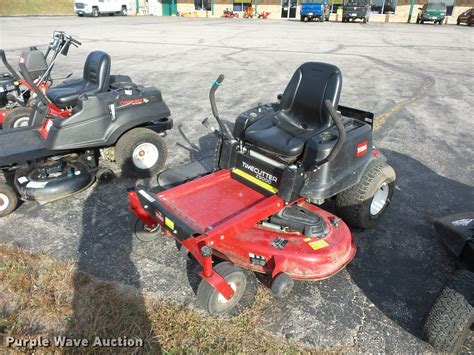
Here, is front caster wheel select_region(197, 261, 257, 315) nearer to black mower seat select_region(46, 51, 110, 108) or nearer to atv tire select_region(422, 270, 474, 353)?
atv tire select_region(422, 270, 474, 353)

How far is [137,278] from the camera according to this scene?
2.82 m

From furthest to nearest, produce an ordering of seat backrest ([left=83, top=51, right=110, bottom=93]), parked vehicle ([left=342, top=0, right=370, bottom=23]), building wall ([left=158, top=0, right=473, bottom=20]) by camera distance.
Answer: building wall ([left=158, top=0, right=473, bottom=20])
parked vehicle ([left=342, top=0, right=370, bottom=23])
seat backrest ([left=83, top=51, right=110, bottom=93])

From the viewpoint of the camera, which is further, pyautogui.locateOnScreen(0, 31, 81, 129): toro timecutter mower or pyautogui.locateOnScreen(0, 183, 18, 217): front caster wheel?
pyautogui.locateOnScreen(0, 31, 81, 129): toro timecutter mower

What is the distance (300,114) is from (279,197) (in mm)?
917

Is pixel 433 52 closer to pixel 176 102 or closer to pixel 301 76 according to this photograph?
pixel 176 102

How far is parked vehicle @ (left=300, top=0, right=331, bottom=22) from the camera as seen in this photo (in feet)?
83.5

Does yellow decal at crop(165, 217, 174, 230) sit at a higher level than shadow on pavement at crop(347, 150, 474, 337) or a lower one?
higher

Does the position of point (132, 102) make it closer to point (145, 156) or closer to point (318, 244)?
point (145, 156)

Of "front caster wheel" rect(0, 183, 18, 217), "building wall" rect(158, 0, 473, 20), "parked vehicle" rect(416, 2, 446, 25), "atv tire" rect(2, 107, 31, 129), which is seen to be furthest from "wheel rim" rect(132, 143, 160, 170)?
"parked vehicle" rect(416, 2, 446, 25)

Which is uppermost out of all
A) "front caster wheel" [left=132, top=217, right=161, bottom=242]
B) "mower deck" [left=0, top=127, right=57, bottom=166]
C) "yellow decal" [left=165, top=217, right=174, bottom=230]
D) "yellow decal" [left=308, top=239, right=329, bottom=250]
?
"yellow decal" [left=165, top=217, right=174, bottom=230]

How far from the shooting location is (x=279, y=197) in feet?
9.19

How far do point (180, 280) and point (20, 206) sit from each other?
2004mm

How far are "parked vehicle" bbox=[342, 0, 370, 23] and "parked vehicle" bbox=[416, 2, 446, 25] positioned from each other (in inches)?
170

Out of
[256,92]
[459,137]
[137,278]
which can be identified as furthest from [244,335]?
[256,92]
